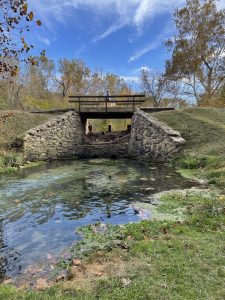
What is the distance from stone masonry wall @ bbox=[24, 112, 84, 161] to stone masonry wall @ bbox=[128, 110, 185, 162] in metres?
4.06

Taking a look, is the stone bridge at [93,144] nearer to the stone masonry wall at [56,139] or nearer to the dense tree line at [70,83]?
the stone masonry wall at [56,139]

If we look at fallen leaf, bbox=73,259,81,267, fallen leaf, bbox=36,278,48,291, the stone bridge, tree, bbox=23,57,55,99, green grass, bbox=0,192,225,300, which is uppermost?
tree, bbox=23,57,55,99

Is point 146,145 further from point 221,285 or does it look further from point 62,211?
point 221,285

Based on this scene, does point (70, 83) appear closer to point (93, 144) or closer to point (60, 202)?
point (93, 144)

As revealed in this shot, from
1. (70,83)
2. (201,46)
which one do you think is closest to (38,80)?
(70,83)

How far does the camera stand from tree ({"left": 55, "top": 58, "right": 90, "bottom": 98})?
145ft

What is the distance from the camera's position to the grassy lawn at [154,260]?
4.27 m

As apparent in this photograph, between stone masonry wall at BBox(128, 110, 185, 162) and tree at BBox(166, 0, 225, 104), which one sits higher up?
tree at BBox(166, 0, 225, 104)

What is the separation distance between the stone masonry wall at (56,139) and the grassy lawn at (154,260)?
13.1 meters

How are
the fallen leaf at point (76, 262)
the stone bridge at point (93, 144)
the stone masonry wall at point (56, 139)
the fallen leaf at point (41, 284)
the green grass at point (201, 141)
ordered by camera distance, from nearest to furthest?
the fallen leaf at point (41, 284) < the fallen leaf at point (76, 262) < the green grass at point (201, 141) < the stone bridge at point (93, 144) < the stone masonry wall at point (56, 139)

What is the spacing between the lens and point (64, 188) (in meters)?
11.9

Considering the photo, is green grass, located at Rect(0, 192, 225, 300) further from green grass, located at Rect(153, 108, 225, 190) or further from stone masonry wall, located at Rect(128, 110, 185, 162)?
stone masonry wall, located at Rect(128, 110, 185, 162)

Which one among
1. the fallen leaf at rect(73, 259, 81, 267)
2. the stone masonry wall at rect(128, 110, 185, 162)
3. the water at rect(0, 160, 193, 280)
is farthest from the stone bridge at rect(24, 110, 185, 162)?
the fallen leaf at rect(73, 259, 81, 267)

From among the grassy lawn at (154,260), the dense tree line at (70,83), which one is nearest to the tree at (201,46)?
the dense tree line at (70,83)
